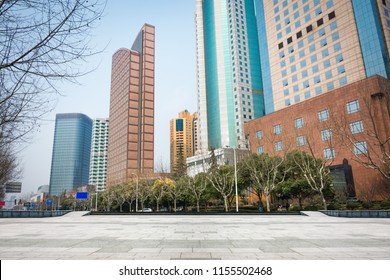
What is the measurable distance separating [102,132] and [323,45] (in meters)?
129

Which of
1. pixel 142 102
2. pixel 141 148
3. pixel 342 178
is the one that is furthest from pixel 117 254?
pixel 142 102

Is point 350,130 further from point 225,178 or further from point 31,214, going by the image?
point 31,214

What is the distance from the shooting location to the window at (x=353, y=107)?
36.1 metres

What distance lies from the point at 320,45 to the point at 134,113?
70.0m

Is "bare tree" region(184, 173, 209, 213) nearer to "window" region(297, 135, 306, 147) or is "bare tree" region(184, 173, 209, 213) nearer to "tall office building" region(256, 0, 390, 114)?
"window" region(297, 135, 306, 147)

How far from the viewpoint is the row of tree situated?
2948cm

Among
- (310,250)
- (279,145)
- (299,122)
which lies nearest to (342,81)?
(299,122)

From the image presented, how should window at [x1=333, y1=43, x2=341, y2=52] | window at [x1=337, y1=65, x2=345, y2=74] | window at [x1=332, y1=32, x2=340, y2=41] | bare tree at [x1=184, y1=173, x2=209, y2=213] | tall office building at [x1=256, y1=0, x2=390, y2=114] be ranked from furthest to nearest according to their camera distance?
window at [x1=332, y1=32, x2=340, y2=41] → window at [x1=333, y1=43, x2=341, y2=52] → window at [x1=337, y1=65, x2=345, y2=74] → tall office building at [x1=256, y1=0, x2=390, y2=114] → bare tree at [x1=184, y1=173, x2=209, y2=213]

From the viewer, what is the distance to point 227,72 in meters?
107

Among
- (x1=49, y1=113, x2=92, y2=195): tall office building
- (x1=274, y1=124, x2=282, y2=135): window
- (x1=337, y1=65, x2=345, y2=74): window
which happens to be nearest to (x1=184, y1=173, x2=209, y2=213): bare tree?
(x1=274, y1=124, x2=282, y2=135): window

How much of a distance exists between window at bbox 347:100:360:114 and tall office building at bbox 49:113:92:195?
163065 millimetres

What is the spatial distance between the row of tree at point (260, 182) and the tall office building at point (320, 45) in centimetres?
2952

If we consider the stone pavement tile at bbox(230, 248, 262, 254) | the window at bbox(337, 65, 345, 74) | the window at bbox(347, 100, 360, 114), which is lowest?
the stone pavement tile at bbox(230, 248, 262, 254)

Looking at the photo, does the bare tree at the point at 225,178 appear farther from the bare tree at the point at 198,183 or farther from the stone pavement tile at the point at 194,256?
the stone pavement tile at the point at 194,256
